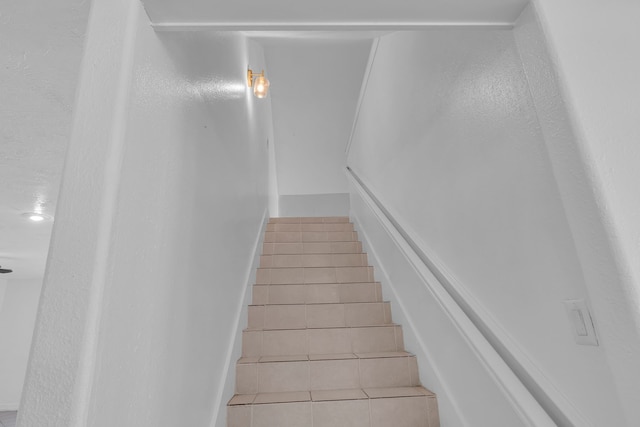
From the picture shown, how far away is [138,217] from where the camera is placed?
738mm

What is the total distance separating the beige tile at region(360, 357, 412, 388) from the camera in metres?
1.72

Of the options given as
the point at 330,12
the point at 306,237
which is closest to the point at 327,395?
the point at 330,12

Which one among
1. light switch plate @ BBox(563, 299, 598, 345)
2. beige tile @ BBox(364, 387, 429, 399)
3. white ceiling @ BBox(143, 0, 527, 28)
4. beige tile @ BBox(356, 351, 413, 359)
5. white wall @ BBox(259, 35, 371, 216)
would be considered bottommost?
beige tile @ BBox(364, 387, 429, 399)

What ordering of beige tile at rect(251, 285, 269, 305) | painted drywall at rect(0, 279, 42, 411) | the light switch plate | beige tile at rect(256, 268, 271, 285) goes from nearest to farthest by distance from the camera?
the light switch plate
beige tile at rect(251, 285, 269, 305)
beige tile at rect(256, 268, 271, 285)
painted drywall at rect(0, 279, 42, 411)

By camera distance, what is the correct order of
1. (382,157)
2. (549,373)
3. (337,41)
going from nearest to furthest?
(549,373) < (382,157) < (337,41)

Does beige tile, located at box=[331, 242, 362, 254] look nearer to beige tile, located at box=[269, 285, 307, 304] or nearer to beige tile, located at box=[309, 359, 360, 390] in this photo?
beige tile, located at box=[269, 285, 307, 304]

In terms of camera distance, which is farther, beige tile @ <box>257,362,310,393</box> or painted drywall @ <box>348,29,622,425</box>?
beige tile @ <box>257,362,310,393</box>

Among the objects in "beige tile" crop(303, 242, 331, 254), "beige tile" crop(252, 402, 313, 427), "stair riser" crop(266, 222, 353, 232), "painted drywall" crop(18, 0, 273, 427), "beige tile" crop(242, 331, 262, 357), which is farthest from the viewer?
"stair riser" crop(266, 222, 353, 232)

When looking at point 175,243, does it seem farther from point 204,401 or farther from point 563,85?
→ point 563,85

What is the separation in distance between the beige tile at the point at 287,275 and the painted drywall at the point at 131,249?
4.17 feet

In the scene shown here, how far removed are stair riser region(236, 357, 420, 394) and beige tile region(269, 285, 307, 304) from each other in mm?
634

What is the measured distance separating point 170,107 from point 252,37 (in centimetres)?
270

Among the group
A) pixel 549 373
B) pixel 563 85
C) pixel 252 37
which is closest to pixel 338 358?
pixel 549 373

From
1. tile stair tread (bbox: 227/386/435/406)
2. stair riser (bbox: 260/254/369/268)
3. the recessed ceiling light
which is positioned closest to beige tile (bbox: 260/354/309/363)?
tile stair tread (bbox: 227/386/435/406)
